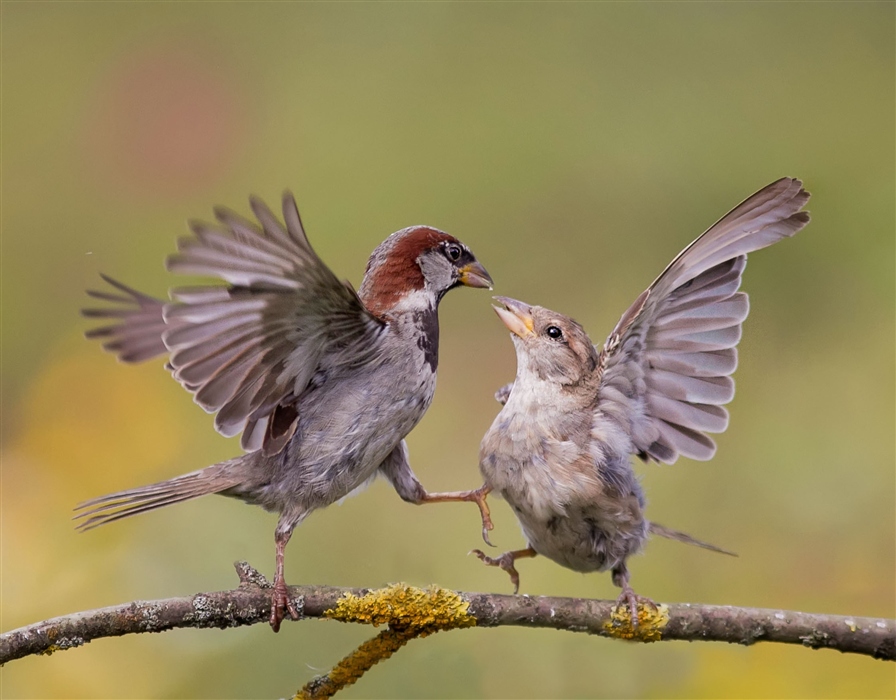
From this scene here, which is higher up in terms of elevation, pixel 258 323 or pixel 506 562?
pixel 258 323

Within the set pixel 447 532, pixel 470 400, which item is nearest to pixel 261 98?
pixel 470 400

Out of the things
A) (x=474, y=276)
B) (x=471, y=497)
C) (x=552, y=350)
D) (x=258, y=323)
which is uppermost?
(x=474, y=276)

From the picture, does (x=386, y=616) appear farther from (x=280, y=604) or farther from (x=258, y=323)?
(x=258, y=323)

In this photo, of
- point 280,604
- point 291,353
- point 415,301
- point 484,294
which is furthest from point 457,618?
point 484,294

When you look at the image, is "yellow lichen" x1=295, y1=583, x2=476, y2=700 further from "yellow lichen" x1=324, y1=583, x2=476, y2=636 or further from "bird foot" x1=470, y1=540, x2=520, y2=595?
"bird foot" x1=470, y1=540, x2=520, y2=595

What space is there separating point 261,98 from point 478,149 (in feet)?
4.67

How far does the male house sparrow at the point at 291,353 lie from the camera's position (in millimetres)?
2771

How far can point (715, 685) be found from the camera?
439 centimetres

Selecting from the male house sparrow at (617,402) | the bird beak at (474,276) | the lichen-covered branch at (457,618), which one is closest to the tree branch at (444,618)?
the lichen-covered branch at (457,618)

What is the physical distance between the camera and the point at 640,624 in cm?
308

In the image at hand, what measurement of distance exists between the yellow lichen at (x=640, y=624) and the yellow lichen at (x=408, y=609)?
17.4 inches

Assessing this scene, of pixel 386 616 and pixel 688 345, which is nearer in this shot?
pixel 386 616

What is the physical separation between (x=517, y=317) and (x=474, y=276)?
0.23 metres

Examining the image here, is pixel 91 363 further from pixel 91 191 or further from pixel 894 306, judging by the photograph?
pixel 894 306
